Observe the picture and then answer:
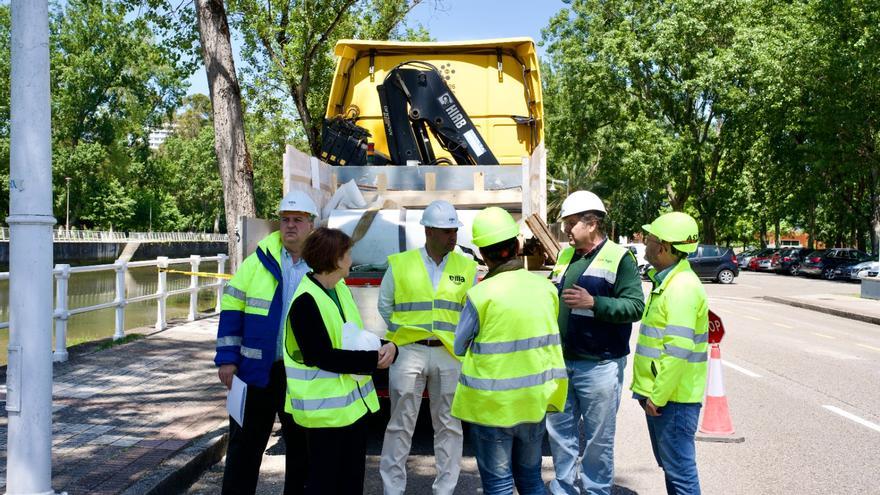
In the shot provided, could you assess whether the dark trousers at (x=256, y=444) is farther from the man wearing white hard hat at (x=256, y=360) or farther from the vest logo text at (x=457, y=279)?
the vest logo text at (x=457, y=279)

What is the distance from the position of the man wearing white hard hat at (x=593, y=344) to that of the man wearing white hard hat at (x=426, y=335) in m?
0.64

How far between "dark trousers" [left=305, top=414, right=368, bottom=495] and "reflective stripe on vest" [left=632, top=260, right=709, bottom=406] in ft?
4.90

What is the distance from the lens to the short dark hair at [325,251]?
3604 mm

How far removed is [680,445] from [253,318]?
2.27 meters

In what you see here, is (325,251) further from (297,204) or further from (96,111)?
(96,111)

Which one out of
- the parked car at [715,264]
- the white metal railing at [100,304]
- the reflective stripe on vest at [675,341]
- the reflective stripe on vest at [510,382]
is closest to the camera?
the reflective stripe on vest at [510,382]

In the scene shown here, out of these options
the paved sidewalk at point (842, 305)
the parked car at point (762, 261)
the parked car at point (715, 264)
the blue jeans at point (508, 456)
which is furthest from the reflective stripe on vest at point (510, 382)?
the parked car at point (762, 261)

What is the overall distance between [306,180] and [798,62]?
3059cm

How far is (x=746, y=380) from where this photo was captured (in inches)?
372

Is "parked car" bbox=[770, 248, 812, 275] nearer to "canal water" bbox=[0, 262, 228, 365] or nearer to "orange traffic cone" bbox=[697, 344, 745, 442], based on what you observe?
"canal water" bbox=[0, 262, 228, 365]

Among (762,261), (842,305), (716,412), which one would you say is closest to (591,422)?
(716,412)

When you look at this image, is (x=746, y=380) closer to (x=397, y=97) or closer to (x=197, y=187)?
(x=397, y=97)

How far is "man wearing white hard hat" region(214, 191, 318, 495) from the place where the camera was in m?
4.29

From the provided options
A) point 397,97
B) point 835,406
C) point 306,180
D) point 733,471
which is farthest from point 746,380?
point 306,180
